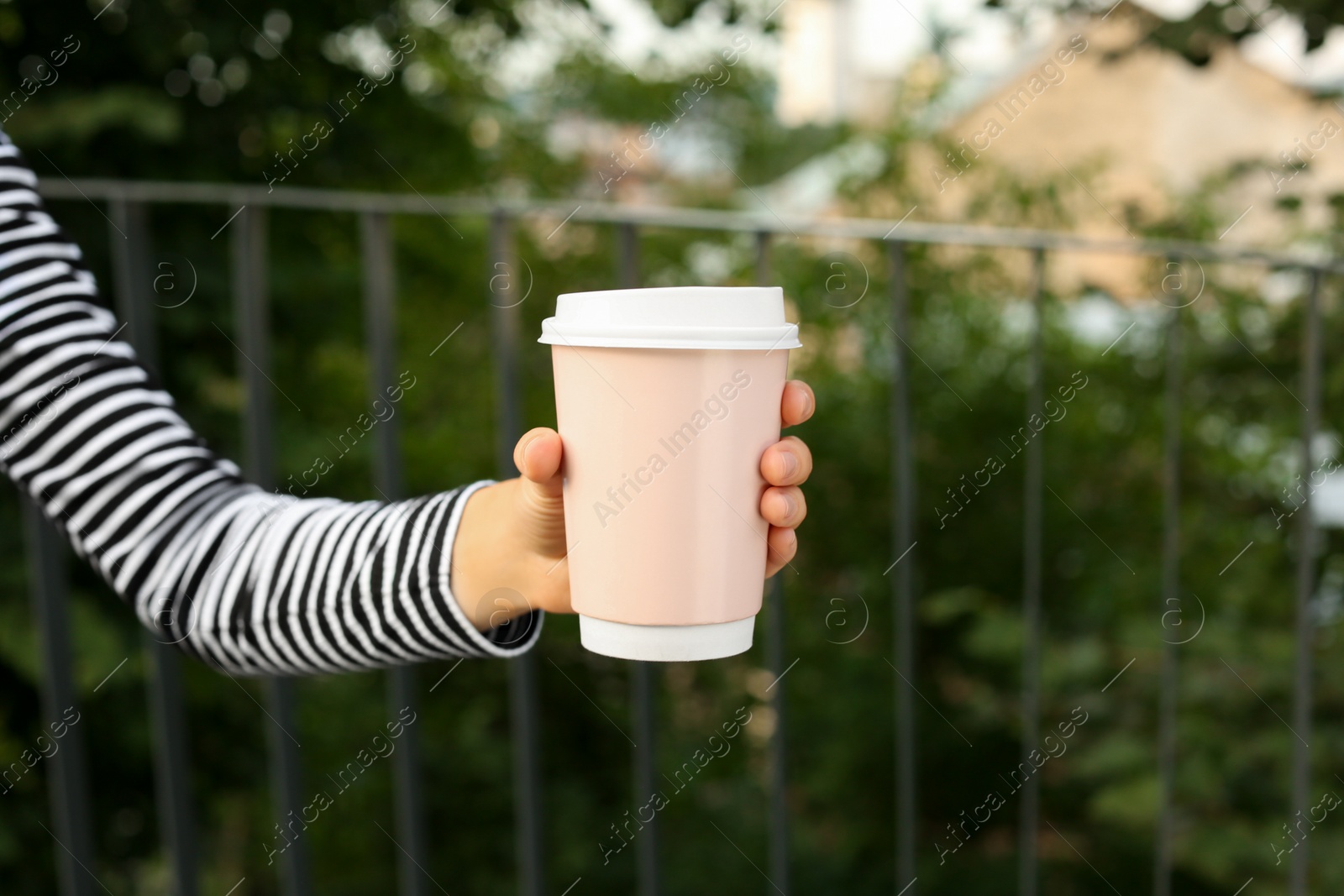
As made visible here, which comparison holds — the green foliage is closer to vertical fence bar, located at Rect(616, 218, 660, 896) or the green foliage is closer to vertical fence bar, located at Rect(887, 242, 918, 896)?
vertical fence bar, located at Rect(616, 218, 660, 896)

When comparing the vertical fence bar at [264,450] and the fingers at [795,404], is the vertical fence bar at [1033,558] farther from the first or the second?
the vertical fence bar at [264,450]

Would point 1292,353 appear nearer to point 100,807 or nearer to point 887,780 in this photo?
point 887,780

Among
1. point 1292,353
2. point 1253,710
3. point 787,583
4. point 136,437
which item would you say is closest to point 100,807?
point 136,437

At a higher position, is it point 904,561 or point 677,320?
point 677,320

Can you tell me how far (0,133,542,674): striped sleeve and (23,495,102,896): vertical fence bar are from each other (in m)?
0.90

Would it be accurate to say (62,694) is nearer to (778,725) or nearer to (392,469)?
(392,469)

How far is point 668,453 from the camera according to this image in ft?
2.43

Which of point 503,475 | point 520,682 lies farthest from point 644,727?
point 503,475

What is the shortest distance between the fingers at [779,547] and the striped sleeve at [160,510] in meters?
0.23

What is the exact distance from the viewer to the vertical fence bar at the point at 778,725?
1.66 metres

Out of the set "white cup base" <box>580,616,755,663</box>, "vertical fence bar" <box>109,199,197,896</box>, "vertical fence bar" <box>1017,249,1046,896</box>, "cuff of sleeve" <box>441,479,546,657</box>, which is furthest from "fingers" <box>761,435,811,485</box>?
"vertical fence bar" <box>109,199,197,896</box>

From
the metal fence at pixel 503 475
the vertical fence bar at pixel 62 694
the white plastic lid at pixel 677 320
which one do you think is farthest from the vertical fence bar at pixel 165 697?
the white plastic lid at pixel 677 320

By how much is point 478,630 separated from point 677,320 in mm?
353

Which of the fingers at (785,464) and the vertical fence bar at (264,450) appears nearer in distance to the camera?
the fingers at (785,464)
